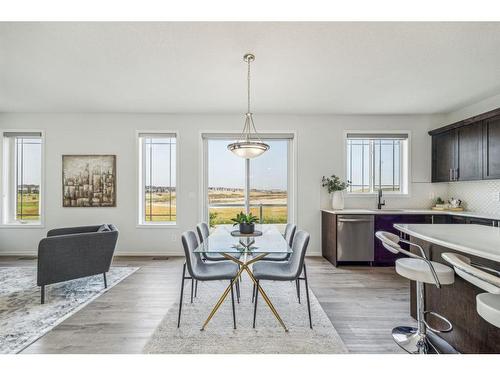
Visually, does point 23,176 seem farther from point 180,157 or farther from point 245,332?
point 245,332

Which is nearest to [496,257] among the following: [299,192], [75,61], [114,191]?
[299,192]

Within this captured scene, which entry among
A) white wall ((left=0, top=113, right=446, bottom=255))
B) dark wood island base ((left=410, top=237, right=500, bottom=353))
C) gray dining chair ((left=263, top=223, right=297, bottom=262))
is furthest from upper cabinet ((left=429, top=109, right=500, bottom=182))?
gray dining chair ((left=263, top=223, right=297, bottom=262))

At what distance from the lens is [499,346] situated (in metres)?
1.43

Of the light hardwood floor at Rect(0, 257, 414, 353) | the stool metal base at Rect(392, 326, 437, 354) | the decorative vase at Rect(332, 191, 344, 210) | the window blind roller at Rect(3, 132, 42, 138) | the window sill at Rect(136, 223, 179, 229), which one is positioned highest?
the window blind roller at Rect(3, 132, 42, 138)

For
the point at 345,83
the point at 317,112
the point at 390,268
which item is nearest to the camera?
the point at 345,83

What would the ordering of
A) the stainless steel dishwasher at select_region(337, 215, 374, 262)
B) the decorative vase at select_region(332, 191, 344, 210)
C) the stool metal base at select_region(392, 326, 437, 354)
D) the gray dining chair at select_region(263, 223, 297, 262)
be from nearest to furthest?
the stool metal base at select_region(392, 326, 437, 354) → the gray dining chair at select_region(263, 223, 297, 262) → the stainless steel dishwasher at select_region(337, 215, 374, 262) → the decorative vase at select_region(332, 191, 344, 210)

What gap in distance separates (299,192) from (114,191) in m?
3.43

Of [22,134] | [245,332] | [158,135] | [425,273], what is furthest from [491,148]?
[22,134]

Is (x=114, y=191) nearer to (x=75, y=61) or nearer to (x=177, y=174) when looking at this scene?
(x=177, y=174)

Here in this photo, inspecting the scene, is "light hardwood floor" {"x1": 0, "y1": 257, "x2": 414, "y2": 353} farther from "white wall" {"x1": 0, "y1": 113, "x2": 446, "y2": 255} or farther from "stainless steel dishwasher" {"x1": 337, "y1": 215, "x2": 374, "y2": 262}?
"white wall" {"x1": 0, "y1": 113, "x2": 446, "y2": 255}

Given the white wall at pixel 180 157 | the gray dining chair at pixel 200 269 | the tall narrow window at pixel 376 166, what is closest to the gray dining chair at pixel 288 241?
the gray dining chair at pixel 200 269

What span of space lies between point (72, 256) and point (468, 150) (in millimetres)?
5573

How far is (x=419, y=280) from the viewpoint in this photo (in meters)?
1.68

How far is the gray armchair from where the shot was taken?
2658 mm
